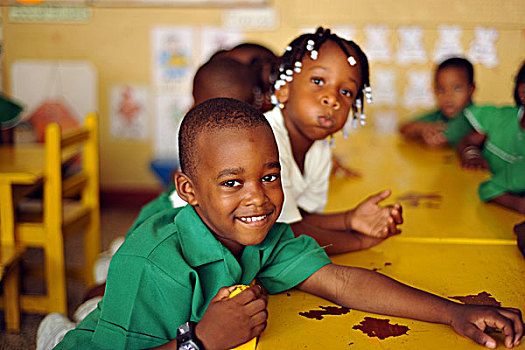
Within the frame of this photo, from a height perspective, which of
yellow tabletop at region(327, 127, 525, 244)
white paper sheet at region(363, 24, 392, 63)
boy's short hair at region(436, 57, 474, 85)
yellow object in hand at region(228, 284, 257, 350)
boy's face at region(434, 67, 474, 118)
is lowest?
yellow tabletop at region(327, 127, 525, 244)

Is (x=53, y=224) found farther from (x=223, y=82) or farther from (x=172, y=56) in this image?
(x=172, y=56)

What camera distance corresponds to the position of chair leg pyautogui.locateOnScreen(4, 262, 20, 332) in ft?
6.83

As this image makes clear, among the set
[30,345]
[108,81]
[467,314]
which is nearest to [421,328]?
[467,314]

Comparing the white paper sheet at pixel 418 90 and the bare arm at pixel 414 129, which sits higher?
the white paper sheet at pixel 418 90

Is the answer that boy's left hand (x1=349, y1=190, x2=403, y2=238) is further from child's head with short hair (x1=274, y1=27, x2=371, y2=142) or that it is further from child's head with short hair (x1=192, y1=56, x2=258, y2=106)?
child's head with short hair (x1=192, y1=56, x2=258, y2=106)

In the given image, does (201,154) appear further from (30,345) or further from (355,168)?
(30,345)

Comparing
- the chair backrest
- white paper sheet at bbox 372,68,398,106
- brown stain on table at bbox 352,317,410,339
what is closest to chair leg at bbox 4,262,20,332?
the chair backrest

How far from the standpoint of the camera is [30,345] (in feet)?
6.56

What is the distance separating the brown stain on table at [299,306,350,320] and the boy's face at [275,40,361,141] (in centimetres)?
50

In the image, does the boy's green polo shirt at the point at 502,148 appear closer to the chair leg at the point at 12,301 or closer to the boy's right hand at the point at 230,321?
the boy's right hand at the point at 230,321

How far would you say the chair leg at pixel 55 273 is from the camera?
2.16 metres

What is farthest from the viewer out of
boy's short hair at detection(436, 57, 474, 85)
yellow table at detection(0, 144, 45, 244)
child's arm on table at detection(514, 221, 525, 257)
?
boy's short hair at detection(436, 57, 474, 85)

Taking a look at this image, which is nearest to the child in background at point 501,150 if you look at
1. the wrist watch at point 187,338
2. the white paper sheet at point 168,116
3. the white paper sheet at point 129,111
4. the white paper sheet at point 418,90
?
the wrist watch at point 187,338

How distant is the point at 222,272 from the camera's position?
3.03 ft
